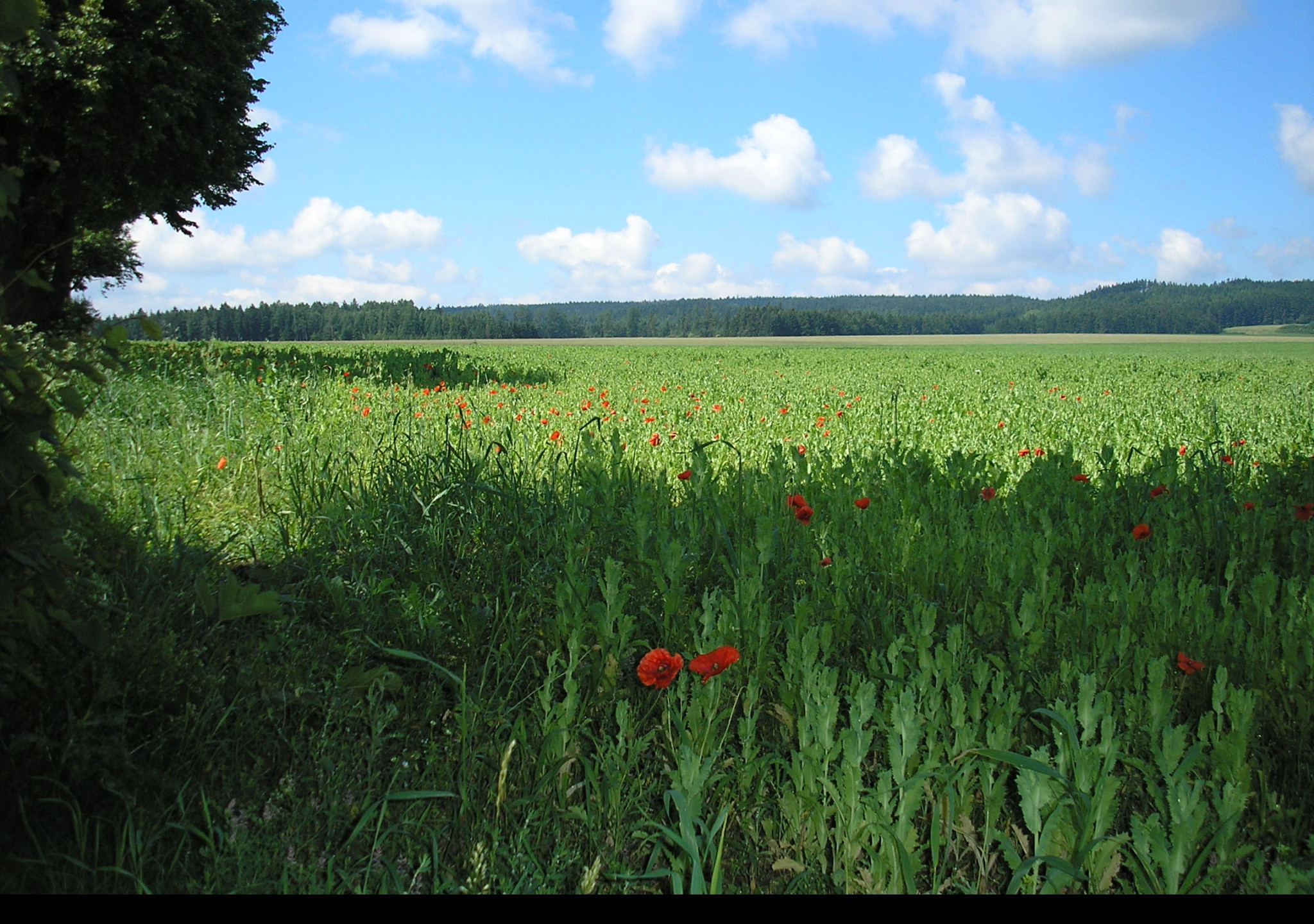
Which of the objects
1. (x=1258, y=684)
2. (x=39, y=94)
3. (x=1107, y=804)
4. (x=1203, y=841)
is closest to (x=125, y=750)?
(x=1107, y=804)

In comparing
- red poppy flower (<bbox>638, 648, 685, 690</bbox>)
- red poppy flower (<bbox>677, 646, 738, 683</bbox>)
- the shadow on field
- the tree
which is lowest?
the shadow on field

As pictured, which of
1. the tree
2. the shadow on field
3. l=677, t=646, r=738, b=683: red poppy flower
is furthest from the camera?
the tree

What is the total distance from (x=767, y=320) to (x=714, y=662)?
95.3 metres

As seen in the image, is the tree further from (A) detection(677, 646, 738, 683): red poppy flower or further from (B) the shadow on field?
(A) detection(677, 646, 738, 683): red poppy flower

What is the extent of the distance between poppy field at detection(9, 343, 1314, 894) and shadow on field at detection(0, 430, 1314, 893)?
1cm

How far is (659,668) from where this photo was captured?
2.15 m

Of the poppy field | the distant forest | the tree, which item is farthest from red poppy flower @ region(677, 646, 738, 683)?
the distant forest

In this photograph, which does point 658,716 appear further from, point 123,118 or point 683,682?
point 123,118

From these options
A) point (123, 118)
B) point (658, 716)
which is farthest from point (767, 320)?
point (658, 716)

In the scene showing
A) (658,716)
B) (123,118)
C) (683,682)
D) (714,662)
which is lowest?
(658,716)

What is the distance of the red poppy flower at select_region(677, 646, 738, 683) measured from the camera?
6.70 ft
